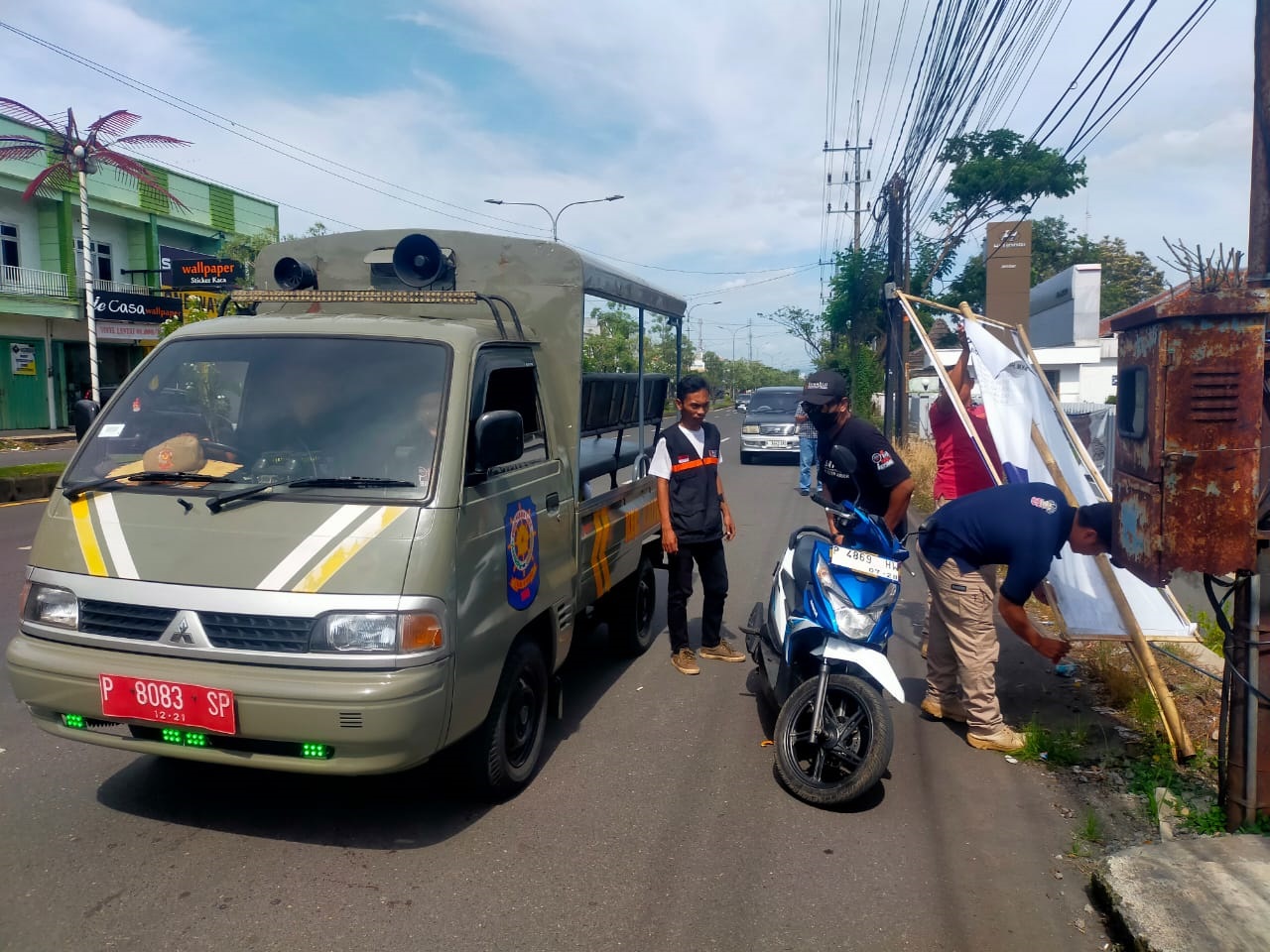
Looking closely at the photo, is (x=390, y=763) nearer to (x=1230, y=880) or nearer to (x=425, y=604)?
(x=425, y=604)

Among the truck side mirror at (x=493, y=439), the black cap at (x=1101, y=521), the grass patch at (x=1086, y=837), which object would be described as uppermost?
the truck side mirror at (x=493, y=439)

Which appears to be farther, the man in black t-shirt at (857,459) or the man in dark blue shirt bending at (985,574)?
the man in black t-shirt at (857,459)

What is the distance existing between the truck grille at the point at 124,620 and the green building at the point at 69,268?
28.8 m

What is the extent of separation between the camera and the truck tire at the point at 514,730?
12.9 feet

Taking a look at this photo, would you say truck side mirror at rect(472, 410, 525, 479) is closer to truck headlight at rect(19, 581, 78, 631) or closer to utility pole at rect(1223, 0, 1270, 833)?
truck headlight at rect(19, 581, 78, 631)

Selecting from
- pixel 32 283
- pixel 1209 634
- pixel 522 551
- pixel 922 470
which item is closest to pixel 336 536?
pixel 522 551

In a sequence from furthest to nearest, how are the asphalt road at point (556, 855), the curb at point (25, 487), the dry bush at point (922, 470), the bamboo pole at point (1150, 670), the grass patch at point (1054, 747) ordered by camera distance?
the curb at point (25, 487)
the dry bush at point (922, 470)
the grass patch at point (1054, 747)
the bamboo pole at point (1150, 670)
the asphalt road at point (556, 855)

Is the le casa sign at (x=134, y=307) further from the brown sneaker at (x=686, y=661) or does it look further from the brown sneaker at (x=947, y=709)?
the brown sneaker at (x=947, y=709)

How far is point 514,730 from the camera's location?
13.9ft

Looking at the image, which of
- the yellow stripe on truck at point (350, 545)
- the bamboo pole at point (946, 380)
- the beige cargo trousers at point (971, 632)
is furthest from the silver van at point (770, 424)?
the yellow stripe on truck at point (350, 545)

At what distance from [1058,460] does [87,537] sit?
524 centimetres

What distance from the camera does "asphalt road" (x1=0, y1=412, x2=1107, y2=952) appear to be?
10.5ft

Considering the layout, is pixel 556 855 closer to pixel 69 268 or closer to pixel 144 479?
pixel 144 479

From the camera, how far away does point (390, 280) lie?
5.18 m
